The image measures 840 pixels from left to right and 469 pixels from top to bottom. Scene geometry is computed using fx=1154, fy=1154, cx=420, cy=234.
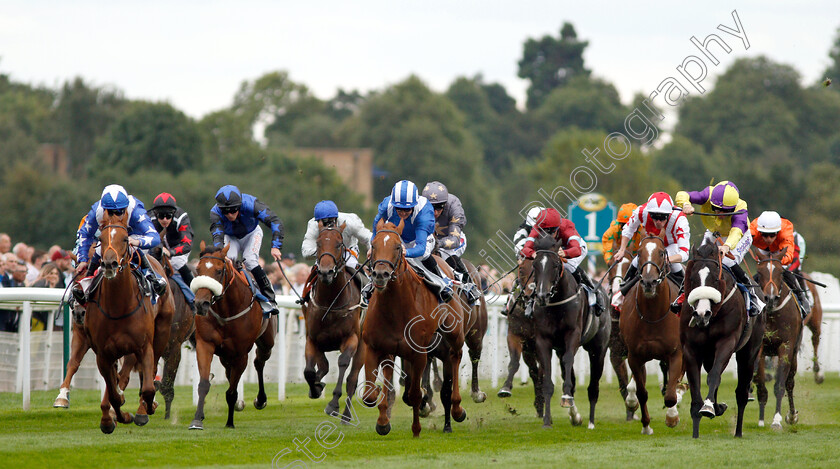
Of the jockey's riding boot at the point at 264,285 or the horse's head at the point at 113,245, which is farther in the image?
the jockey's riding boot at the point at 264,285

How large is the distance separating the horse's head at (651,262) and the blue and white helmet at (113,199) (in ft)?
14.9

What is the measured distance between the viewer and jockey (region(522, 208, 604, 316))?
1161 centimetres

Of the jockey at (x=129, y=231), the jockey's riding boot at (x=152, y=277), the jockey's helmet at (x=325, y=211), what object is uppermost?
the jockey's helmet at (x=325, y=211)

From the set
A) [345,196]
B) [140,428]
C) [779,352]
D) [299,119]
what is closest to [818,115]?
[345,196]

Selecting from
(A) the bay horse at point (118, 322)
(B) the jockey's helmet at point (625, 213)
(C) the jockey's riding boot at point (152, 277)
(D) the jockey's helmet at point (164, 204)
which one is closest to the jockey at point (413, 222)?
(C) the jockey's riding boot at point (152, 277)

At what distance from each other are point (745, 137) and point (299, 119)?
3347 centimetres

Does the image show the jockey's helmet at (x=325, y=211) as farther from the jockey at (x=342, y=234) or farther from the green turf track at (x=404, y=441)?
the green turf track at (x=404, y=441)

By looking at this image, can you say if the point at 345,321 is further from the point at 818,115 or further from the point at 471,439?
the point at 818,115

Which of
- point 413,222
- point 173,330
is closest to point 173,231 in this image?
point 173,330

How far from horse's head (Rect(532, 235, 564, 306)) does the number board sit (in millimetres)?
10484

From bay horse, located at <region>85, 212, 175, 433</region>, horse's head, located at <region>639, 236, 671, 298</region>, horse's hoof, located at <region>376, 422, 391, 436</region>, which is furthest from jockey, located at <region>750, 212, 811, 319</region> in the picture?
bay horse, located at <region>85, 212, 175, 433</region>

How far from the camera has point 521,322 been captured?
41.6 ft

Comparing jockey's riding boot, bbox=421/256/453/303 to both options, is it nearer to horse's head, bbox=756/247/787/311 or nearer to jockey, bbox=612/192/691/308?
jockey, bbox=612/192/691/308

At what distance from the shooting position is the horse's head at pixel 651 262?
33.6 feet
